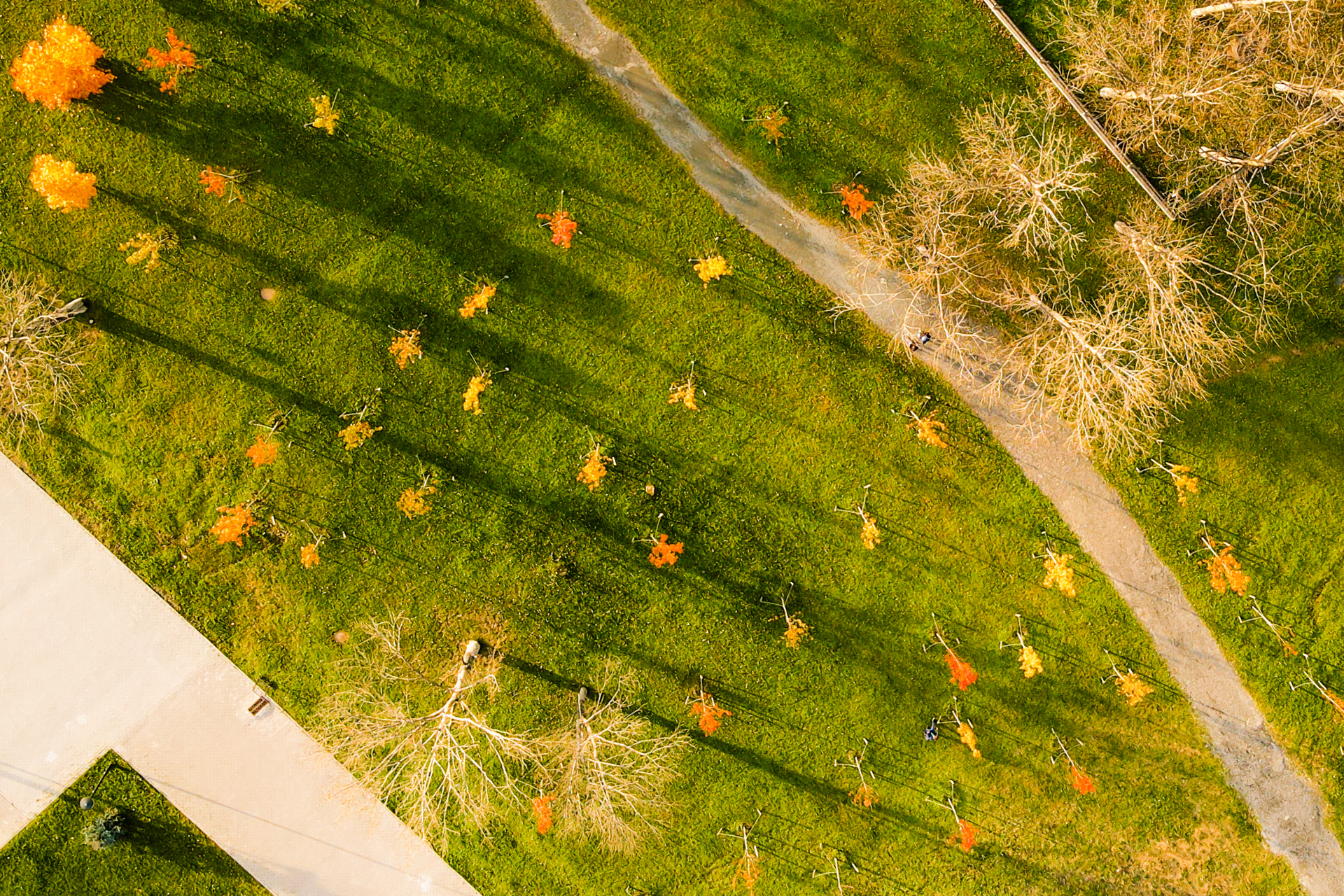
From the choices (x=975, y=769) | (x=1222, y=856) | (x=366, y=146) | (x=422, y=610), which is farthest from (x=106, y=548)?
(x=1222, y=856)

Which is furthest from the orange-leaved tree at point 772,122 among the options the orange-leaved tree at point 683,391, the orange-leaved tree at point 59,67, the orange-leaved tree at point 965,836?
the orange-leaved tree at point 965,836

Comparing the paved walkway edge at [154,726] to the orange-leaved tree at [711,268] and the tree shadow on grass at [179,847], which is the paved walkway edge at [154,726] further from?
the orange-leaved tree at [711,268]

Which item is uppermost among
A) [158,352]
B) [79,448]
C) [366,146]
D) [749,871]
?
[366,146]

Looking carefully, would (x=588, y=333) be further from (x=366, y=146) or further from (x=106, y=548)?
(x=106, y=548)

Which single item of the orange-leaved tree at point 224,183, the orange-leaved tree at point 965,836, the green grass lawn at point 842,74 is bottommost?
the orange-leaved tree at point 965,836

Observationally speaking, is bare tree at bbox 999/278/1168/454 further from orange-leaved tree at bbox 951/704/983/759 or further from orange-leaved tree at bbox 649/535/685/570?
orange-leaved tree at bbox 649/535/685/570

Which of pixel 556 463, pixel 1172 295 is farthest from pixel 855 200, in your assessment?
pixel 556 463
